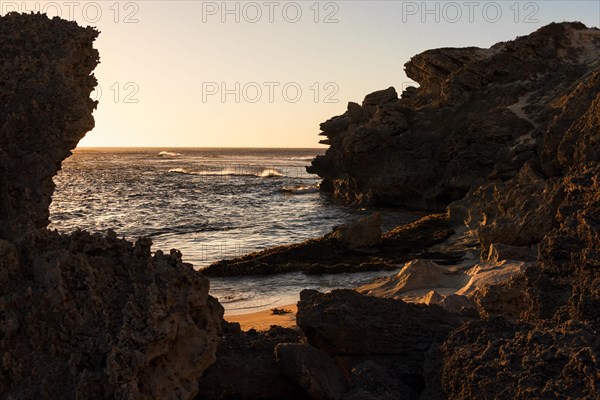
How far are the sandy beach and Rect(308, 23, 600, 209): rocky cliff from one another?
798 inches

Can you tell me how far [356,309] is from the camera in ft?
20.7

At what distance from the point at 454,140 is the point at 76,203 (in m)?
27.0

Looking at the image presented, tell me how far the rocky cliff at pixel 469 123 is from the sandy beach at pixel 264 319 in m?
20.3

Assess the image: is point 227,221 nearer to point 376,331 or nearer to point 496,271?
point 496,271

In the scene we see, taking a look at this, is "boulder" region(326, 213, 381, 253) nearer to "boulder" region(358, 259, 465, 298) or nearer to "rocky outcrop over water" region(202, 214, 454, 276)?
"rocky outcrop over water" region(202, 214, 454, 276)

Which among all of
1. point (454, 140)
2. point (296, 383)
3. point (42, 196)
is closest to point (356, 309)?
point (296, 383)

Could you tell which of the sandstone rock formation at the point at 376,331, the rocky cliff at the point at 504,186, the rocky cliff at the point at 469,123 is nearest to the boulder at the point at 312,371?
the sandstone rock formation at the point at 376,331

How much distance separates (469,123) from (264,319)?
27.9 m

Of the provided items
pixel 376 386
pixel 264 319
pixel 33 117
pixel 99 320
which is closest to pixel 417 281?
pixel 264 319

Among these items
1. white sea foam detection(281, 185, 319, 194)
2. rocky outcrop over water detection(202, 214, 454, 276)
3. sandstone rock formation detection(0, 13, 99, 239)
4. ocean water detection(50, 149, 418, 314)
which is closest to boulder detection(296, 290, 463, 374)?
sandstone rock formation detection(0, 13, 99, 239)

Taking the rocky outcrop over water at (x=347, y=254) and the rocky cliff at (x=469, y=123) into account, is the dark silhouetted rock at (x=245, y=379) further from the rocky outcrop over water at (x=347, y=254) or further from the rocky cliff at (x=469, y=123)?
the rocky cliff at (x=469, y=123)

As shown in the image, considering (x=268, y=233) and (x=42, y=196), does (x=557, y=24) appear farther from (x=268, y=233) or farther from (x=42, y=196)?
(x=42, y=196)

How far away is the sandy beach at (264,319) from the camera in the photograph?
10370mm

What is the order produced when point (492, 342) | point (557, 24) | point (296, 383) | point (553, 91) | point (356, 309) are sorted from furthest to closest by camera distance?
point (557, 24) → point (553, 91) → point (356, 309) → point (296, 383) → point (492, 342)
